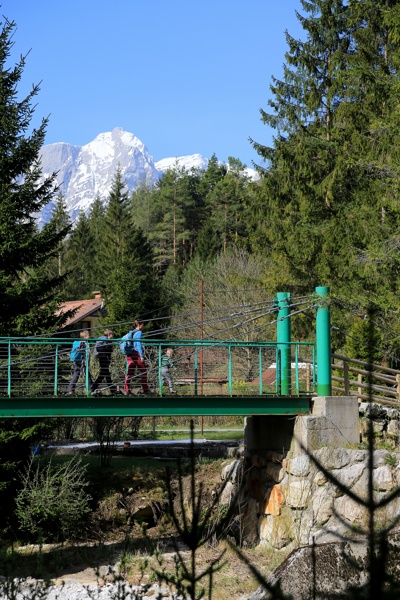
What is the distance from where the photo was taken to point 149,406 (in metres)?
17.7

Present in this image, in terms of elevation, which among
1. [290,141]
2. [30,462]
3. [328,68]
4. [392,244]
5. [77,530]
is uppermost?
[328,68]

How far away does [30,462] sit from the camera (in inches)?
896

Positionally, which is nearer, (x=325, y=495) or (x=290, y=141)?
(x=325, y=495)

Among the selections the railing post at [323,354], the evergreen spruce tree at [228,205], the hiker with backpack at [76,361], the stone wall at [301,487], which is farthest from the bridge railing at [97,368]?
the evergreen spruce tree at [228,205]

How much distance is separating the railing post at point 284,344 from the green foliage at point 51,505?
5.99 m

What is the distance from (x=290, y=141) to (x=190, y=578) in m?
31.9

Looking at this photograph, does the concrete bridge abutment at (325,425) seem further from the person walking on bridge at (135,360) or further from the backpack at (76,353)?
the backpack at (76,353)

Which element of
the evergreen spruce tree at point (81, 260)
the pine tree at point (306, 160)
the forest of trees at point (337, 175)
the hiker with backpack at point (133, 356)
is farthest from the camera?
the evergreen spruce tree at point (81, 260)

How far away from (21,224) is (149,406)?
8115 mm

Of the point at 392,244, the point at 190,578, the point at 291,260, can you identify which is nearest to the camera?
the point at 190,578

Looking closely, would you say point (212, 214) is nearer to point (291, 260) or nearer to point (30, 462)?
point (291, 260)

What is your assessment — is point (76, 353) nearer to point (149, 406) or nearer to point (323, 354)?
point (149, 406)

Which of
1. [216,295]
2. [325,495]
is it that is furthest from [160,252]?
[325,495]

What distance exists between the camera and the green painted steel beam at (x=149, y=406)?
17094 mm
